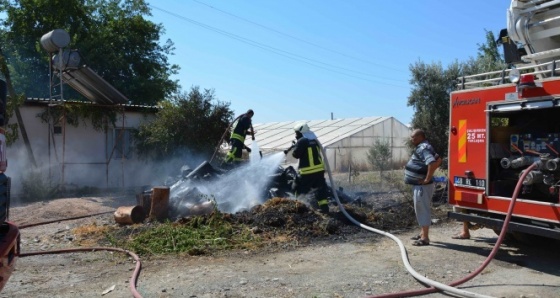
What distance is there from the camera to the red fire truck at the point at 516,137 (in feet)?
19.5

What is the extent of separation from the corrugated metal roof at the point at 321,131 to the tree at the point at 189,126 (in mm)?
10806

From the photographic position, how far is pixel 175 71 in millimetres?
31797

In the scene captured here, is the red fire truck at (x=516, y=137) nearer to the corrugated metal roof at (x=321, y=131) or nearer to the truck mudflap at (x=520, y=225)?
the truck mudflap at (x=520, y=225)

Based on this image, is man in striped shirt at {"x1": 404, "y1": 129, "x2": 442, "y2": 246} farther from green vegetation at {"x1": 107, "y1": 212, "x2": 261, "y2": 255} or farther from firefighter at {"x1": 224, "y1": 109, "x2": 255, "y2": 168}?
firefighter at {"x1": 224, "y1": 109, "x2": 255, "y2": 168}

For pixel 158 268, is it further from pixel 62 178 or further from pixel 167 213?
pixel 62 178

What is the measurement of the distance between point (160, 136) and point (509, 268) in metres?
12.3

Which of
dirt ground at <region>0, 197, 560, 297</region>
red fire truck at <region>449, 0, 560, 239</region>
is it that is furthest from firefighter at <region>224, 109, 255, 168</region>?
red fire truck at <region>449, 0, 560, 239</region>

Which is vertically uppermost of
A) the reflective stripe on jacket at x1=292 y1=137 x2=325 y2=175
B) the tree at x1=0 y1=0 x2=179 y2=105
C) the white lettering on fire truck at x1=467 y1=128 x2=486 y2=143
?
the tree at x1=0 y1=0 x2=179 y2=105

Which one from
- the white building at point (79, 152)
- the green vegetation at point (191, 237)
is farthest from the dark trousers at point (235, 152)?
the white building at point (79, 152)

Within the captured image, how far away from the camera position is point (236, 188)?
1040 centimetres

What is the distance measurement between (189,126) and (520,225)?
12.0 metres

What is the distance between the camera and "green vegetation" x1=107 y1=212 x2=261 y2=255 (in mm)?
7219

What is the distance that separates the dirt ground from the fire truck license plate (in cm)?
100

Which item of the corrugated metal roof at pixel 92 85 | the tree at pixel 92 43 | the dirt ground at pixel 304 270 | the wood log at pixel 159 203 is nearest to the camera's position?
the dirt ground at pixel 304 270
